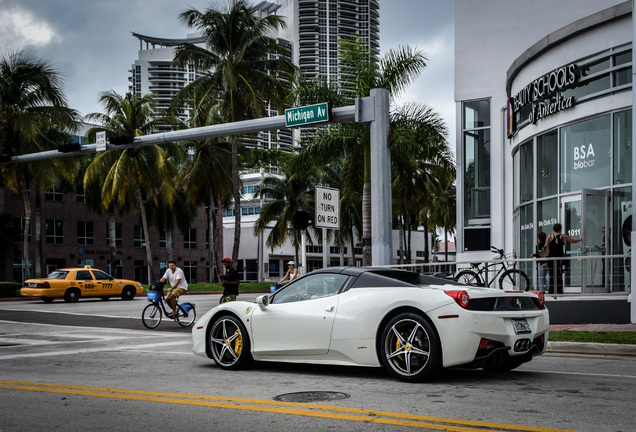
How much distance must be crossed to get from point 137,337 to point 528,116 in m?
13.3

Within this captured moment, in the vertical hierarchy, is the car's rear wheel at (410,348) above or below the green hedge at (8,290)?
above

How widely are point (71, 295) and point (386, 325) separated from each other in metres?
28.3

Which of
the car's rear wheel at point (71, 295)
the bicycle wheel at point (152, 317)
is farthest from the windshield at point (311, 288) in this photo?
the car's rear wheel at point (71, 295)

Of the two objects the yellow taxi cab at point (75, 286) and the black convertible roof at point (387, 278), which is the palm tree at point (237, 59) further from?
the black convertible roof at point (387, 278)

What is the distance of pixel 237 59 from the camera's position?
130ft

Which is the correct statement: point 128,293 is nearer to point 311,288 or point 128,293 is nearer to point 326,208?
point 326,208

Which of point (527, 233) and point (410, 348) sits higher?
point (527, 233)

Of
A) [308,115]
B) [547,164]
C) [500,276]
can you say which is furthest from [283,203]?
[500,276]

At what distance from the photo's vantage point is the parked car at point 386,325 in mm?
7656

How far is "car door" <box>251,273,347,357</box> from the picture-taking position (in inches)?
337

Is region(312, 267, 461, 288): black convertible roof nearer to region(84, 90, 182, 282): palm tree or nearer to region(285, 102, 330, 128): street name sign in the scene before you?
region(285, 102, 330, 128): street name sign

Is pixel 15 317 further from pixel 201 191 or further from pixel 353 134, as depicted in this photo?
pixel 201 191

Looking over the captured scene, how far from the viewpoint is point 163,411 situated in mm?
6461

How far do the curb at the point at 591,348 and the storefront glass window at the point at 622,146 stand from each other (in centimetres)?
759
